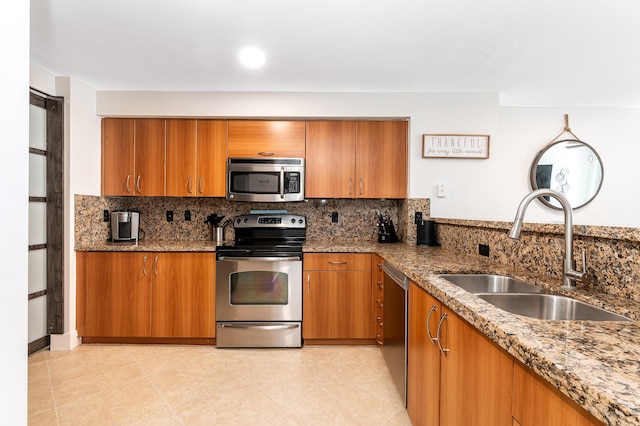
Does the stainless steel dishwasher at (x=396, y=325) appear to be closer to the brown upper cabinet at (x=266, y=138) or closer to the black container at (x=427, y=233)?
the black container at (x=427, y=233)

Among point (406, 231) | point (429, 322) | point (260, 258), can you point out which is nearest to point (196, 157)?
point (260, 258)

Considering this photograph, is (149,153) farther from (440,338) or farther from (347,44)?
(440,338)

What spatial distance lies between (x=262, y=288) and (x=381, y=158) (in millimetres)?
1667

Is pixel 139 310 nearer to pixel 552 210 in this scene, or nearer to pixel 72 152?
pixel 72 152

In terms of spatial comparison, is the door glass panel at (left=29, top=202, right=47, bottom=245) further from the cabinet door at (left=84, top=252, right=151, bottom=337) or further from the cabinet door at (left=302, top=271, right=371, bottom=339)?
the cabinet door at (left=302, top=271, right=371, bottom=339)

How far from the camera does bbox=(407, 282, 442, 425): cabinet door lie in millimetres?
1479

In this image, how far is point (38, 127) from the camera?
276 cm

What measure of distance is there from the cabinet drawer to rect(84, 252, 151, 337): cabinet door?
1431 mm

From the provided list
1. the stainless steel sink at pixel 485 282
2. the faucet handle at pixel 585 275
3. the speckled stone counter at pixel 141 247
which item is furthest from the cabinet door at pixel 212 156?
the faucet handle at pixel 585 275

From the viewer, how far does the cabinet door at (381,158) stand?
3.24 m

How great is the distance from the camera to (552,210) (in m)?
3.61

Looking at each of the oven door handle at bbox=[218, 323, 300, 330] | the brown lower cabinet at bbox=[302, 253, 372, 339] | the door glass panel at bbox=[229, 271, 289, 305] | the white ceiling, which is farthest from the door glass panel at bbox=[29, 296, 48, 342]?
the brown lower cabinet at bbox=[302, 253, 372, 339]

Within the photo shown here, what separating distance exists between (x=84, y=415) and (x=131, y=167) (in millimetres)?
2095

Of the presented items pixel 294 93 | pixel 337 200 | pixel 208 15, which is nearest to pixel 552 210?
pixel 337 200
